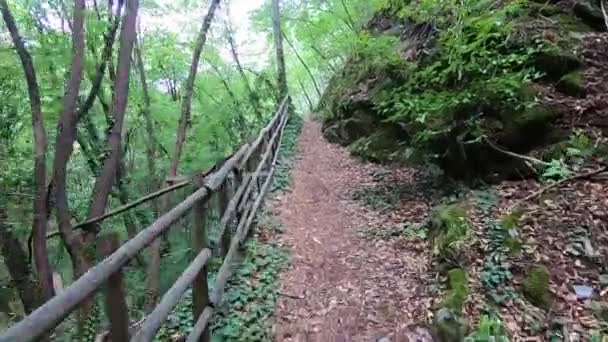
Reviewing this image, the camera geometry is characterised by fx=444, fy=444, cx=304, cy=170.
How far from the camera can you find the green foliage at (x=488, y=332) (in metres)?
2.84

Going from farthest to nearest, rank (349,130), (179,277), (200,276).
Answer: (349,130) → (200,276) → (179,277)

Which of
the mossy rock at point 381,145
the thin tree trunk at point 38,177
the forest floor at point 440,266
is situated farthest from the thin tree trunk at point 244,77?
the forest floor at point 440,266

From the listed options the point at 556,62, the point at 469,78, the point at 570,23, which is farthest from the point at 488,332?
the point at 570,23

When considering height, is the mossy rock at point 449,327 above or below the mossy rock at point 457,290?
below

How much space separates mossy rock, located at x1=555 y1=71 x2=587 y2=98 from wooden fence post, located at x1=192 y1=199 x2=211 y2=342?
172 inches

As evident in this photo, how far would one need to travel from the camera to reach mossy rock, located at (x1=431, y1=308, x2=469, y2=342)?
3027mm

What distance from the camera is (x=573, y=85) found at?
5.04 meters

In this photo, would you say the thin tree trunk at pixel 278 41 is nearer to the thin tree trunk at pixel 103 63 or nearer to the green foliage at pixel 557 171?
the thin tree trunk at pixel 103 63

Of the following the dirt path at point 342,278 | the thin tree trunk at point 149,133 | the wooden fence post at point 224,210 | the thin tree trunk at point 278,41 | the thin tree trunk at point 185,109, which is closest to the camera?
the dirt path at point 342,278

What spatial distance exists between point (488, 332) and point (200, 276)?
1883 millimetres

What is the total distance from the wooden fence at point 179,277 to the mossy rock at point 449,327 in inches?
62.1

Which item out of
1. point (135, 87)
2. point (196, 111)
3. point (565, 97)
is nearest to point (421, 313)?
point (565, 97)

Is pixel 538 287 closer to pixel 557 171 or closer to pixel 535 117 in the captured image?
pixel 557 171

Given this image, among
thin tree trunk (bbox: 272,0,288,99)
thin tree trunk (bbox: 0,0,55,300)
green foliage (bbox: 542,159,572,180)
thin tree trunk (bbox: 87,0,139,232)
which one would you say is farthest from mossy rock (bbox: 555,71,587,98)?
thin tree trunk (bbox: 272,0,288,99)
